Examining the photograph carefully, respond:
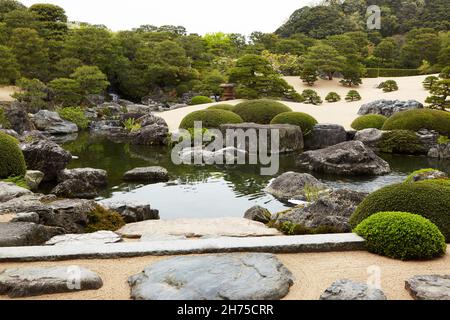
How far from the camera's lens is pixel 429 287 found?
4.06 metres

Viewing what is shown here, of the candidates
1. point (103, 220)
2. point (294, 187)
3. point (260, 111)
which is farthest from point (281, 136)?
point (103, 220)

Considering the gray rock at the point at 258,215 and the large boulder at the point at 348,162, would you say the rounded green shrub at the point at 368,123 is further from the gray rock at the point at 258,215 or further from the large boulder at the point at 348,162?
the gray rock at the point at 258,215

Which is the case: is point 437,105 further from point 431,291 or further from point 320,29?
point 320,29

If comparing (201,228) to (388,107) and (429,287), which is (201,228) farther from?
(388,107)

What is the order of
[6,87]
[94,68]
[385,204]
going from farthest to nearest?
[6,87] → [94,68] → [385,204]

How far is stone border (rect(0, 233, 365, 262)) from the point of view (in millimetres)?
4953

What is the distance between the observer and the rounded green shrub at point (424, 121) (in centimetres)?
1741

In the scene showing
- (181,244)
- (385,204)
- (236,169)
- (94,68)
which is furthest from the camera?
(94,68)

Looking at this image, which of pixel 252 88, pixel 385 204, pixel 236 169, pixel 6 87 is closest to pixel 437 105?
pixel 252 88

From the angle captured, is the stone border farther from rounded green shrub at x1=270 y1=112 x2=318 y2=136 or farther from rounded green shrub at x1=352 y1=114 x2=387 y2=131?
rounded green shrub at x1=352 y1=114 x2=387 y2=131

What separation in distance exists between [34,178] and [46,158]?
81 cm

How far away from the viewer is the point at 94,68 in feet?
96.6

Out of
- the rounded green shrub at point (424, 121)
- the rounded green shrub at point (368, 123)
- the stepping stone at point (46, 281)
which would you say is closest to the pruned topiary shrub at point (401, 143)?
the rounded green shrub at point (424, 121)

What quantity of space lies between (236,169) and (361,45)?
38665 mm
